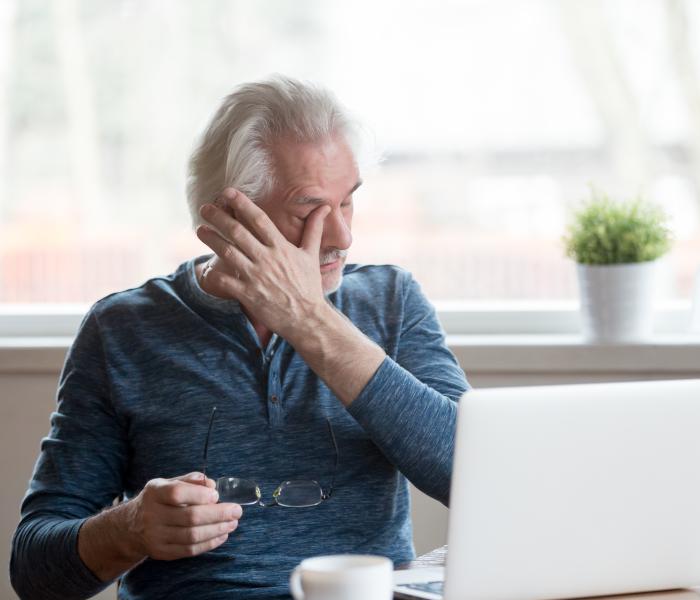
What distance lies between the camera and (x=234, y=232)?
5.06 feet

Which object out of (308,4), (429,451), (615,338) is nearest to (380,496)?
(429,451)

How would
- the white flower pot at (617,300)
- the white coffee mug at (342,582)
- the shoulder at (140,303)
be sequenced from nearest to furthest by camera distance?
the white coffee mug at (342,582), the shoulder at (140,303), the white flower pot at (617,300)

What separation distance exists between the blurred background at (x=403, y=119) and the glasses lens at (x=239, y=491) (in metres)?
1.08

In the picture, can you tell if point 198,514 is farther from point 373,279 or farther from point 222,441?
point 373,279

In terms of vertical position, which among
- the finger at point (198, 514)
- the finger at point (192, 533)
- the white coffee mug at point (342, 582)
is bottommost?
the finger at point (192, 533)

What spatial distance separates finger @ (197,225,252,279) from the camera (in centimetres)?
154

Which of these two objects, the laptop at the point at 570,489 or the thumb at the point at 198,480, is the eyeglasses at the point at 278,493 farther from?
the laptop at the point at 570,489

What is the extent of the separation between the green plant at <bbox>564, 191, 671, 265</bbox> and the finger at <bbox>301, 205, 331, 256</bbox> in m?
0.85

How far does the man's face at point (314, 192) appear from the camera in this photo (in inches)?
63.9

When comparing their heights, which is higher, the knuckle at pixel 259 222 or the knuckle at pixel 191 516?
the knuckle at pixel 259 222

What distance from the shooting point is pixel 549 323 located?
8.09 feet

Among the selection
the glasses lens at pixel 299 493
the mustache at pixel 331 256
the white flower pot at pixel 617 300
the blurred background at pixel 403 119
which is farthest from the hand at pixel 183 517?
the blurred background at pixel 403 119

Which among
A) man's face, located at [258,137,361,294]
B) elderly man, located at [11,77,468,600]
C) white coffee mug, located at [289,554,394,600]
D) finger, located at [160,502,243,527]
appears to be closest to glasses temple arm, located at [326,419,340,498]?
elderly man, located at [11,77,468,600]

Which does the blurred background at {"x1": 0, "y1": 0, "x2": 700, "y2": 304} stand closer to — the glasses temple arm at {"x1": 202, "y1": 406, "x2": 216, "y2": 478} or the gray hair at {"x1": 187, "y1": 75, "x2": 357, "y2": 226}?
the gray hair at {"x1": 187, "y1": 75, "x2": 357, "y2": 226}
